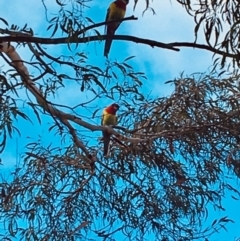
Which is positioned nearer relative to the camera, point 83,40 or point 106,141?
point 83,40

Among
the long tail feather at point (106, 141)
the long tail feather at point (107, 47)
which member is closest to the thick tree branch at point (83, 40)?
the long tail feather at point (107, 47)

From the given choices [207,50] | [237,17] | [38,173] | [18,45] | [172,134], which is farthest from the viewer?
[38,173]

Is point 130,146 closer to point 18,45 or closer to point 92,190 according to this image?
point 92,190

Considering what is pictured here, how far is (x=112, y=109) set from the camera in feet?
10.1

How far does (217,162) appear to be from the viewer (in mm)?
3006

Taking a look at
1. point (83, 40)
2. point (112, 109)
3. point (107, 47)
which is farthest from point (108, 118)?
point (83, 40)

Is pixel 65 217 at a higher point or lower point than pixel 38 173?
lower

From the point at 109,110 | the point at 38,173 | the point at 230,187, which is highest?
the point at 109,110

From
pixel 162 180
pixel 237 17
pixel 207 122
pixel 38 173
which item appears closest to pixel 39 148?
pixel 38 173

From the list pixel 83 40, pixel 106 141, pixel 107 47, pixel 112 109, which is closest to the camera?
pixel 83 40

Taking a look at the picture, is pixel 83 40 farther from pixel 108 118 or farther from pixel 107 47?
pixel 108 118

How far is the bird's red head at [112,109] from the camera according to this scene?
10.1 ft

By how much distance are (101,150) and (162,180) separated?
0.35 metres

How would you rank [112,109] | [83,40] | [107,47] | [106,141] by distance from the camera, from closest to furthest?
[83,40] → [107,47] → [106,141] → [112,109]
